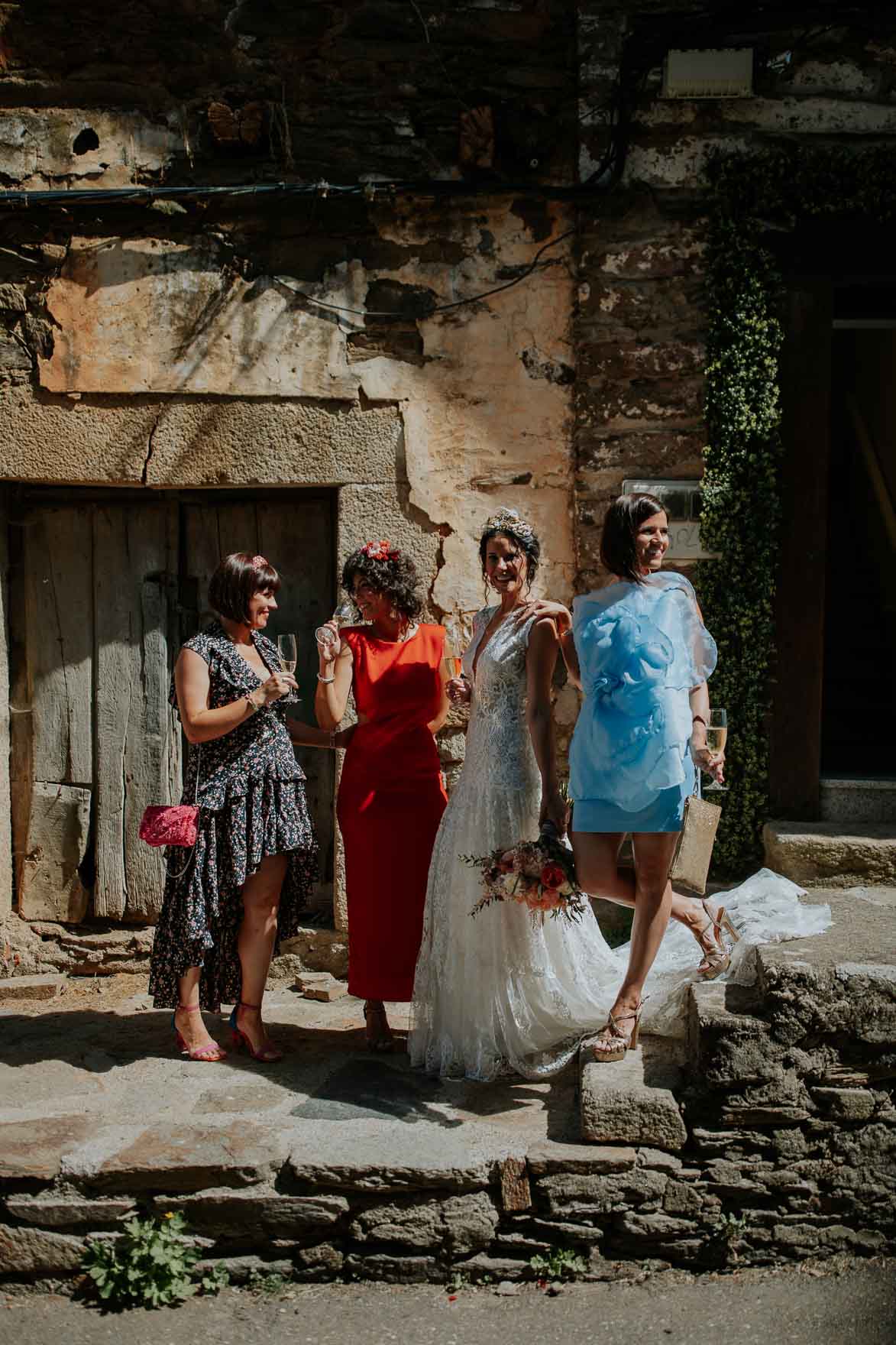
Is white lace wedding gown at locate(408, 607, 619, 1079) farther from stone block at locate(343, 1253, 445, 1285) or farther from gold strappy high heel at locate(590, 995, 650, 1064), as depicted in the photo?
stone block at locate(343, 1253, 445, 1285)

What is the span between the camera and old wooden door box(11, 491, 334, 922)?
5.50 metres

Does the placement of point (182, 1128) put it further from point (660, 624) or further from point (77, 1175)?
point (660, 624)

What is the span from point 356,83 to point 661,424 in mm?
1955

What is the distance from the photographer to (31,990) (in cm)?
526

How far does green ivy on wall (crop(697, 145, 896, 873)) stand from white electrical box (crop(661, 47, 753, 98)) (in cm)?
28

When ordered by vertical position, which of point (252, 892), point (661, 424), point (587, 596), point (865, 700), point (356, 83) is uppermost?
point (356, 83)

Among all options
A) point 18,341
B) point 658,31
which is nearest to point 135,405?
point 18,341

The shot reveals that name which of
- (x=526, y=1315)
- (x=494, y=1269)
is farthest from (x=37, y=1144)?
(x=526, y=1315)

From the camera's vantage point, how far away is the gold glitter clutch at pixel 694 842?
11.4 ft

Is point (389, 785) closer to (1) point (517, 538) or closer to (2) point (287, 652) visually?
(2) point (287, 652)

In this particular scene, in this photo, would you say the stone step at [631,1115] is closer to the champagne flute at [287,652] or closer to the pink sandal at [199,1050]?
the pink sandal at [199,1050]

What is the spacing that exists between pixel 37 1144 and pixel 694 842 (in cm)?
207

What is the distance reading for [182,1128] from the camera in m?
3.49

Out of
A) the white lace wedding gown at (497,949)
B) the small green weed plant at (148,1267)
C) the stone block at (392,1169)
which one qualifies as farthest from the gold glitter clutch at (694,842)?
the small green weed plant at (148,1267)
